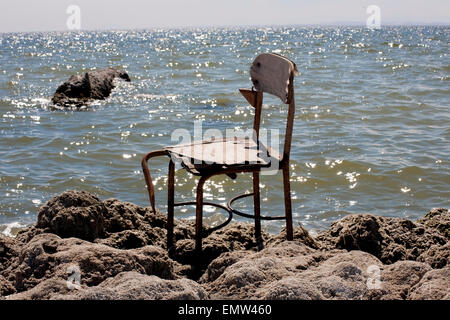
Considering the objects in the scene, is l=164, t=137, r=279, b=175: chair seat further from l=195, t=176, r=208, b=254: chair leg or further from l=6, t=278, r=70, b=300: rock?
l=6, t=278, r=70, b=300: rock

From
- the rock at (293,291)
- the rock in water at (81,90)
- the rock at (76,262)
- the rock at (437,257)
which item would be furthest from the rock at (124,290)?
the rock in water at (81,90)

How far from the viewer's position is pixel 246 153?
383cm

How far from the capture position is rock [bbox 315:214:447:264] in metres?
3.86

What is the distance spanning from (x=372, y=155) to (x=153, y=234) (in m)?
4.91

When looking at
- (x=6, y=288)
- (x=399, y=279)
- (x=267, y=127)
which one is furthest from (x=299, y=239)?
(x=267, y=127)

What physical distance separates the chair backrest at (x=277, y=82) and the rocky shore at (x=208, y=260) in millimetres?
782

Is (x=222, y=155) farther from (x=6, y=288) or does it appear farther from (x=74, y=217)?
(x=6, y=288)

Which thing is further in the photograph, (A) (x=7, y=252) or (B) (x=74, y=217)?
(B) (x=74, y=217)

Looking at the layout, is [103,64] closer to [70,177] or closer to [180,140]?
[180,140]

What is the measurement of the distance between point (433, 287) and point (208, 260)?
1679 millimetres

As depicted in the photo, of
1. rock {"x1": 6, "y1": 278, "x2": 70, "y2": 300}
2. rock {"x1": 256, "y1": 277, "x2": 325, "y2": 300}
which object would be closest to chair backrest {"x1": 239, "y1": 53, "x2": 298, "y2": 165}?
rock {"x1": 256, "y1": 277, "x2": 325, "y2": 300}

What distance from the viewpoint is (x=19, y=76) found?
20375 millimetres
